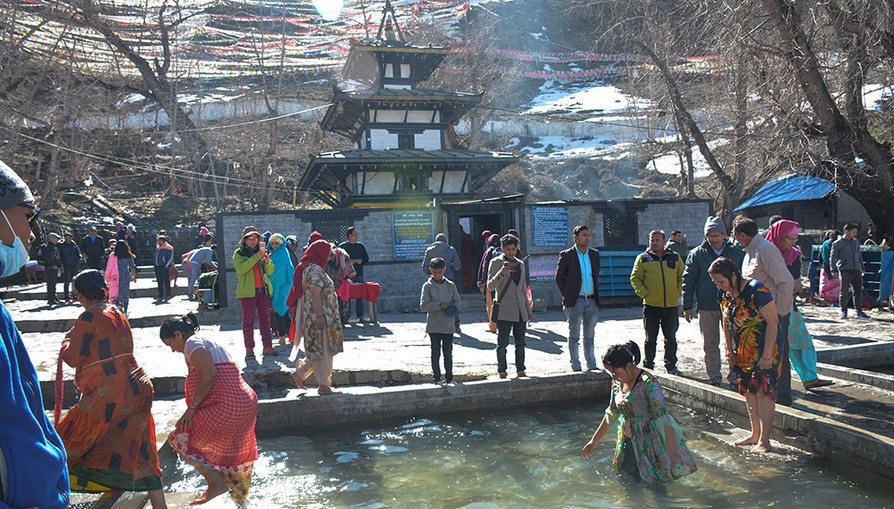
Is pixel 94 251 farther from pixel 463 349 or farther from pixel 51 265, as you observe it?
pixel 463 349

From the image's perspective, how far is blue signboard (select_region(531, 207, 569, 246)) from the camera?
55.5 feet

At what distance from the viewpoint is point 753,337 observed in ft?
18.7

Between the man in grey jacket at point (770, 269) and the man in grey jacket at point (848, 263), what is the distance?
7.69m

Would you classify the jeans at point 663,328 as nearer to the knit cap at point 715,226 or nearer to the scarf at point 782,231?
the knit cap at point 715,226

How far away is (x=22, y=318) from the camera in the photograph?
549 inches

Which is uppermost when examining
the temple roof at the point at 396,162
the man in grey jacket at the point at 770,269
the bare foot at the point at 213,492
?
the temple roof at the point at 396,162

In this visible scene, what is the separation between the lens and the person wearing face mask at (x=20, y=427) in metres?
1.87

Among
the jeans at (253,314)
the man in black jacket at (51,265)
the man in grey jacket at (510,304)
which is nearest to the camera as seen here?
the man in grey jacket at (510,304)

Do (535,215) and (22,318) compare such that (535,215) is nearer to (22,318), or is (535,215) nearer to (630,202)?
(630,202)

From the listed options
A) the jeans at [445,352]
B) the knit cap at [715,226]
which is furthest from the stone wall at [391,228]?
the jeans at [445,352]

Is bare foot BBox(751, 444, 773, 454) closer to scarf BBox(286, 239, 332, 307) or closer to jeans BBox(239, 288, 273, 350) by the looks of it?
scarf BBox(286, 239, 332, 307)

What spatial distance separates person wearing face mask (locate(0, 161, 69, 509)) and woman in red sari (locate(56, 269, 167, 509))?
2.50m

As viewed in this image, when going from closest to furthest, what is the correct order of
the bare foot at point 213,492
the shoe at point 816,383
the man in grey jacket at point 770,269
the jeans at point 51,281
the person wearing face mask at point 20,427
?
the person wearing face mask at point 20,427, the bare foot at point 213,492, the man in grey jacket at point 770,269, the shoe at point 816,383, the jeans at point 51,281

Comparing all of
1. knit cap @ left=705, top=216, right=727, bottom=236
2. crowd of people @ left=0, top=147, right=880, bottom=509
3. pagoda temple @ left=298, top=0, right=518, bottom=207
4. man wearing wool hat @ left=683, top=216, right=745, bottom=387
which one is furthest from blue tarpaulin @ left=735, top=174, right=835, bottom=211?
man wearing wool hat @ left=683, top=216, right=745, bottom=387
